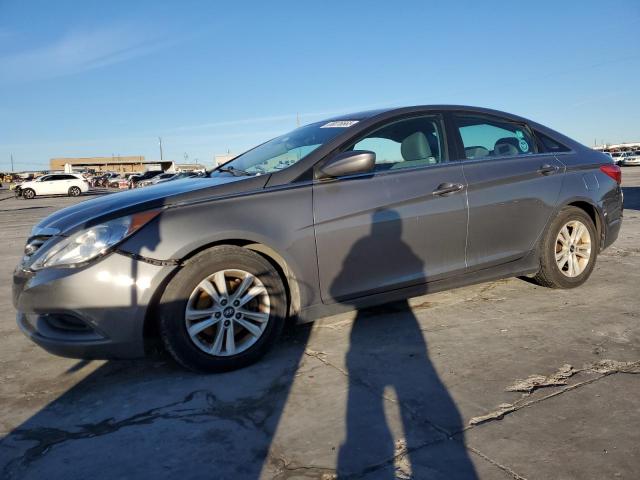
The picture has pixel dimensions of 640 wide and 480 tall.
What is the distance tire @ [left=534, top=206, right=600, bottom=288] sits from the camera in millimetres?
4191

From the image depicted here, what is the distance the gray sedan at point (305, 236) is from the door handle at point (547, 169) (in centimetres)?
1

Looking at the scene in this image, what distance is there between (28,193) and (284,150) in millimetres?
33928

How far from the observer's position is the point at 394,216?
3.36 metres

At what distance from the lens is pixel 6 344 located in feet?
12.1

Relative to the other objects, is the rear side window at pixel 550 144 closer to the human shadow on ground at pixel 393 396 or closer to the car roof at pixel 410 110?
the car roof at pixel 410 110

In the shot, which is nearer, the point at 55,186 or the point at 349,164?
the point at 349,164

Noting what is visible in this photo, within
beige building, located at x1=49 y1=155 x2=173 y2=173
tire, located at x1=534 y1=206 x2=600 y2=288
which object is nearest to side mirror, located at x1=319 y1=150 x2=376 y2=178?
tire, located at x1=534 y1=206 x2=600 y2=288

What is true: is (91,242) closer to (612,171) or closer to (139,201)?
(139,201)

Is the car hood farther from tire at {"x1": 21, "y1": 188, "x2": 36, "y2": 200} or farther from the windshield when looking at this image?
tire at {"x1": 21, "y1": 188, "x2": 36, "y2": 200}

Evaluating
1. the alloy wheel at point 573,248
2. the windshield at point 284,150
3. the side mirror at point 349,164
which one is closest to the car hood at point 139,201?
the windshield at point 284,150

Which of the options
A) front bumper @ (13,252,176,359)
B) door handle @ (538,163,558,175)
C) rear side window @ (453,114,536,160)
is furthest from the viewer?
door handle @ (538,163,558,175)

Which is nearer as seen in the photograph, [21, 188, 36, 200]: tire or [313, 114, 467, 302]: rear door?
[313, 114, 467, 302]: rear door

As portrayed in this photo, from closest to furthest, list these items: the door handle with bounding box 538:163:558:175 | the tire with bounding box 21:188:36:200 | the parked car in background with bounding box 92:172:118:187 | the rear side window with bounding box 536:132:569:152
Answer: the door handle with bounding box 538:163:558:175 < the rear side window with bounding box 536:132:569:152 < the tire with bounding box 21:188:36:200 < the parked car in background with bounding box 92:172:118:187

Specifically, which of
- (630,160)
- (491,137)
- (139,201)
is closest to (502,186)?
(491,137)
